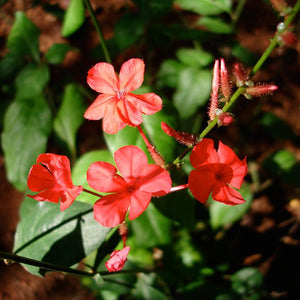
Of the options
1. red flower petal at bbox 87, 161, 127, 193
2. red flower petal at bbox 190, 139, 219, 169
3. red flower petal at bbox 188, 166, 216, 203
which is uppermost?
red flower petal at bbox 87, 161, 127, 193

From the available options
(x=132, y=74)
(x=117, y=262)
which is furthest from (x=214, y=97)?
(x=117, y=262)

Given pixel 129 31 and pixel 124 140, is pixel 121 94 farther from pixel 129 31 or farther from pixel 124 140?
pixel 129 31

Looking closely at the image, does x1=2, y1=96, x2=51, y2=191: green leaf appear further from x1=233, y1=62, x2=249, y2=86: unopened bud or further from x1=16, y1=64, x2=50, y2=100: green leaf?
x1=233, y1=62, x2=249, y2=86: unopened bud

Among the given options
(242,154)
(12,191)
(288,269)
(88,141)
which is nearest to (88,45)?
(88,141)

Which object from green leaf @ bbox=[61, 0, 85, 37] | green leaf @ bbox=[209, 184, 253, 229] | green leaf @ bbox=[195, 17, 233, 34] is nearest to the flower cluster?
green leaf @ bbox=[61, 0, 85, 37]

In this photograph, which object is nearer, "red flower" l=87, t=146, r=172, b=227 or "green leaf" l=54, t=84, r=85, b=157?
"red flower" l=87, t=146, r=172, b=227

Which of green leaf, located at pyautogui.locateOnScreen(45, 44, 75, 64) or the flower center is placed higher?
green leaf, located at pyautogui.locateOnScreen(45, 44, 75, 64)

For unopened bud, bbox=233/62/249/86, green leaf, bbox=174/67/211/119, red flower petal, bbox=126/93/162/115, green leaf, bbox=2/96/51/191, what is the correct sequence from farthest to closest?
green leaf, bbox=174/67/211/119, green leaf, bbox=2/96/51/191, red flower petal, bbox=126/93/162/115, unopened bud, bbox=233/62/249/86

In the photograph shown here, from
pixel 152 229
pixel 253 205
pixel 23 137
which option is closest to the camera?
pixel 152 229

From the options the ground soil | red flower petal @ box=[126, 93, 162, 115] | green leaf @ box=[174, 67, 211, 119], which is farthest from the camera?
the ground soil
